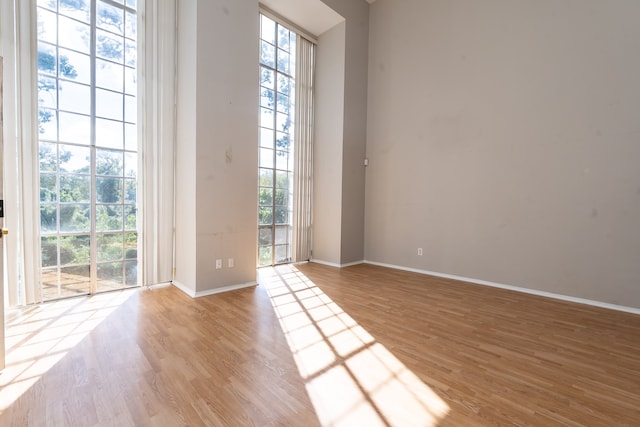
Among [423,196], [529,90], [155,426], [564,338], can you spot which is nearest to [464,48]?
[529,90]

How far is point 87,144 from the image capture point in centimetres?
345

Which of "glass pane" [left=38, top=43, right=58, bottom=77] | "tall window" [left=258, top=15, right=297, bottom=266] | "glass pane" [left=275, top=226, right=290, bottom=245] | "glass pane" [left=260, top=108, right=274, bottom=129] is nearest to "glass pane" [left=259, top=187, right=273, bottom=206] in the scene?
"tall window" [left=258, top=15, right=297, bottom=266]

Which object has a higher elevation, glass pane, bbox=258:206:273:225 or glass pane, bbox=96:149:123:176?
glass pane, bbox=96:149:123:176

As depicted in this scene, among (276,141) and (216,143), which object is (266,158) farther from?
(216,143)

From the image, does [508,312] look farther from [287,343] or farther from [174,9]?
[174,9]

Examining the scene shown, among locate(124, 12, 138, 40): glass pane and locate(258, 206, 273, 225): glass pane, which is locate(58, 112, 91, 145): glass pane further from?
locate(258, 206, 273, 225): glass pane

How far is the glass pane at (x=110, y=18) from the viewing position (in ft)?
11.6

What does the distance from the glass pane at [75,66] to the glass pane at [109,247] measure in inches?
73.2

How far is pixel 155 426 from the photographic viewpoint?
1536 mm

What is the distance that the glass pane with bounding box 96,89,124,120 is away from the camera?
352cm

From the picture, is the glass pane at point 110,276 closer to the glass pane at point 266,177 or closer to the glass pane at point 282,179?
the glass pane at point 266,177

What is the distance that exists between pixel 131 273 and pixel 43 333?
1.30 meters

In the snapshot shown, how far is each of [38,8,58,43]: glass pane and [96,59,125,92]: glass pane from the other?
43cm

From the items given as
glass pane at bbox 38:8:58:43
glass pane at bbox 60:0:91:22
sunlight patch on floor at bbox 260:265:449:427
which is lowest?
sunlight patch on floor at bbox 260:265:449:427
